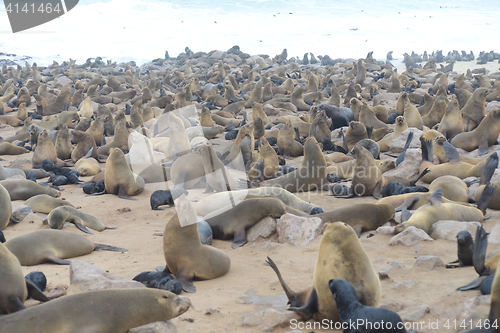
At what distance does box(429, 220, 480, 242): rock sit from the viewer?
4227 mm

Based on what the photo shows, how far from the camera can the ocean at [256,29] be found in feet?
129

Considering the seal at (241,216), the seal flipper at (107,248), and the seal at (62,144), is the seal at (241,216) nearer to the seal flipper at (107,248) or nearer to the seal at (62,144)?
the seal flipper at (107,248)

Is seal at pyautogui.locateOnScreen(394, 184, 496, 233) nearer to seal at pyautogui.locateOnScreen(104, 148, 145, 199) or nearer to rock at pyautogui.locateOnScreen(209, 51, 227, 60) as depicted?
seal at pyautogui.locateOnScreen(104, 148, 145, 199)

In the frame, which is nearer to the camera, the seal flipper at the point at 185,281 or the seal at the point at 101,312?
the seal at the point at 101,312

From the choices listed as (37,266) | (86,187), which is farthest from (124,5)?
(37,266)

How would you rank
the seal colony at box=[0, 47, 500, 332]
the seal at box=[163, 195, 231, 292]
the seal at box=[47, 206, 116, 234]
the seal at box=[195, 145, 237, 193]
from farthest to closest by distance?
the seal at box=[195, 145, 237, 193] → the seal at box=[47, 206, 116, 234] → the seal at box=[163, 195, 231, 292] → the seal colony at box=[0, 47, 500, 332]

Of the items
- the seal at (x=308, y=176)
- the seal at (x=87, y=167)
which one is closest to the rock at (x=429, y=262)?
the seal at (x=308, y=176)

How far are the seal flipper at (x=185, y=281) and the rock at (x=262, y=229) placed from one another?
1448mm

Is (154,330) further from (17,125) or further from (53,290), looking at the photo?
(17,125)

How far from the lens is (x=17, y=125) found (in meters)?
13.1

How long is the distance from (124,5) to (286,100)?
156 ft

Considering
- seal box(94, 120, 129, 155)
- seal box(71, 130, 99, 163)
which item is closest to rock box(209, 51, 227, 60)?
seal box(94, 120, 129, 155)

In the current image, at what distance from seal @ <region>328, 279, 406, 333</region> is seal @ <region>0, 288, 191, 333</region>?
1.05 meters

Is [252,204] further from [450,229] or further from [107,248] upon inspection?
[450,229]
